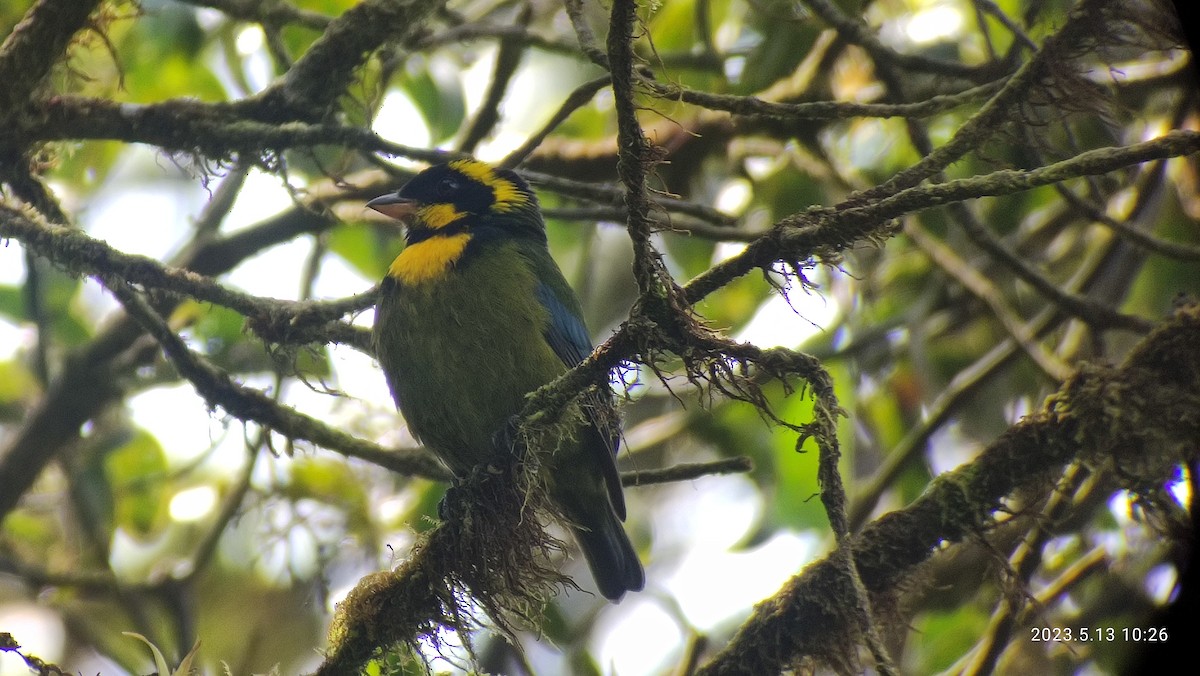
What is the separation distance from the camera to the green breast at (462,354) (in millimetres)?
3945

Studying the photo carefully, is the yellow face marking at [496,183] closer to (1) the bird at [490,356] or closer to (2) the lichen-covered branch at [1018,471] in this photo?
(1) the bird at [490,356]

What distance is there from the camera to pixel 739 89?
16.9 ft

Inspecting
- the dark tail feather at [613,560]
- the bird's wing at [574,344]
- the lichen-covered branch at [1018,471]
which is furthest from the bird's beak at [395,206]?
the lichen-covered branch at [1018,471]

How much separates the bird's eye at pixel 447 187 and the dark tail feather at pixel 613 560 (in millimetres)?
1523

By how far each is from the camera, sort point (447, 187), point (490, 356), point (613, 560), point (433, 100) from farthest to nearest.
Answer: point (433, 100), point (447, 187), point (613, 560), point (490, 356)

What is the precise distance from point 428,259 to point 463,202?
0.61 m

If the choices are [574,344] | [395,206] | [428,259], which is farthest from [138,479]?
[574,344]

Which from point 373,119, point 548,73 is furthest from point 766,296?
point 373,119

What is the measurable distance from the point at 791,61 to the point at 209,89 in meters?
2.79

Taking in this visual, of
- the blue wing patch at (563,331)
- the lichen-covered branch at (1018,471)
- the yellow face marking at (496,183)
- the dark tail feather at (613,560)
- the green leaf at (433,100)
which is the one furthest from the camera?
the green leaf at (433,100)

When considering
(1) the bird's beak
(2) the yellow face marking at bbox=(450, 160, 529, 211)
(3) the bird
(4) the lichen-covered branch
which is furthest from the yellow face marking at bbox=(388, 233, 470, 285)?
(4) the lichen-covered branch

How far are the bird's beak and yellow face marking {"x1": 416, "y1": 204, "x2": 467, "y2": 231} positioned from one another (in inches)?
1.6

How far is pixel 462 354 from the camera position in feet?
13.0

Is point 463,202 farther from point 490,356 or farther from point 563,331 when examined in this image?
point 490,356
